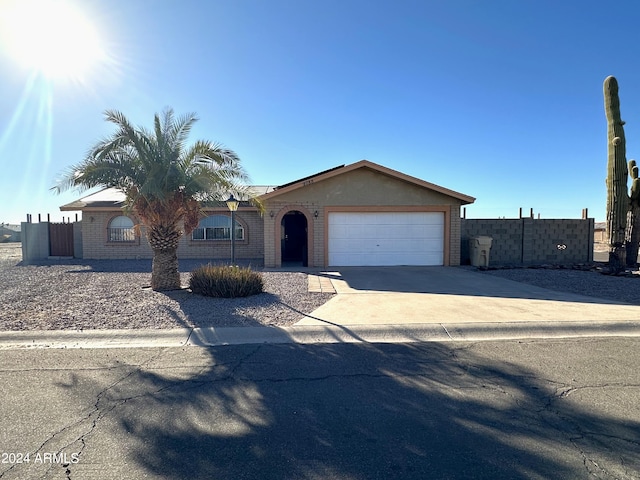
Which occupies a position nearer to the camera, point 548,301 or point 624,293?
point 548,301

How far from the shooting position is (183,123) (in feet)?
31.8

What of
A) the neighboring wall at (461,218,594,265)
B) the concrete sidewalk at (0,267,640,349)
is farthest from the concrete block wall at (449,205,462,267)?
the concrete sidewalk at (0,267,640,349)

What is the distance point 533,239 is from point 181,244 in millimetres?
16897

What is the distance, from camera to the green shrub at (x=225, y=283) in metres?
8.43

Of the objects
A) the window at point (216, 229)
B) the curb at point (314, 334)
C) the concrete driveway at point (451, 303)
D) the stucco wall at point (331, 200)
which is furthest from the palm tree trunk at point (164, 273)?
the window at point (216, 229)

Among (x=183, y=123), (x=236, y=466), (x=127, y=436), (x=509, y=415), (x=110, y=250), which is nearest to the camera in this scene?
(x=236, y=466)

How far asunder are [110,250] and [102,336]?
14292 mm

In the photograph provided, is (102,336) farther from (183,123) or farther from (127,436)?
(183,123)

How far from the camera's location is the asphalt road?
2707 mm

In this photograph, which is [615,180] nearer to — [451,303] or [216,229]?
[451,303]

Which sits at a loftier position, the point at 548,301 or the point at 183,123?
the point at 183,123

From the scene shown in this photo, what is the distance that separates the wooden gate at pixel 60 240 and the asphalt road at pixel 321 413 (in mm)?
16664

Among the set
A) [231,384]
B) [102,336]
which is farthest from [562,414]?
[102,336]

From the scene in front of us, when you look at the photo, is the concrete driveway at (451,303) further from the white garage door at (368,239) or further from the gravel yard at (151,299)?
the white garage door at (368,239)
